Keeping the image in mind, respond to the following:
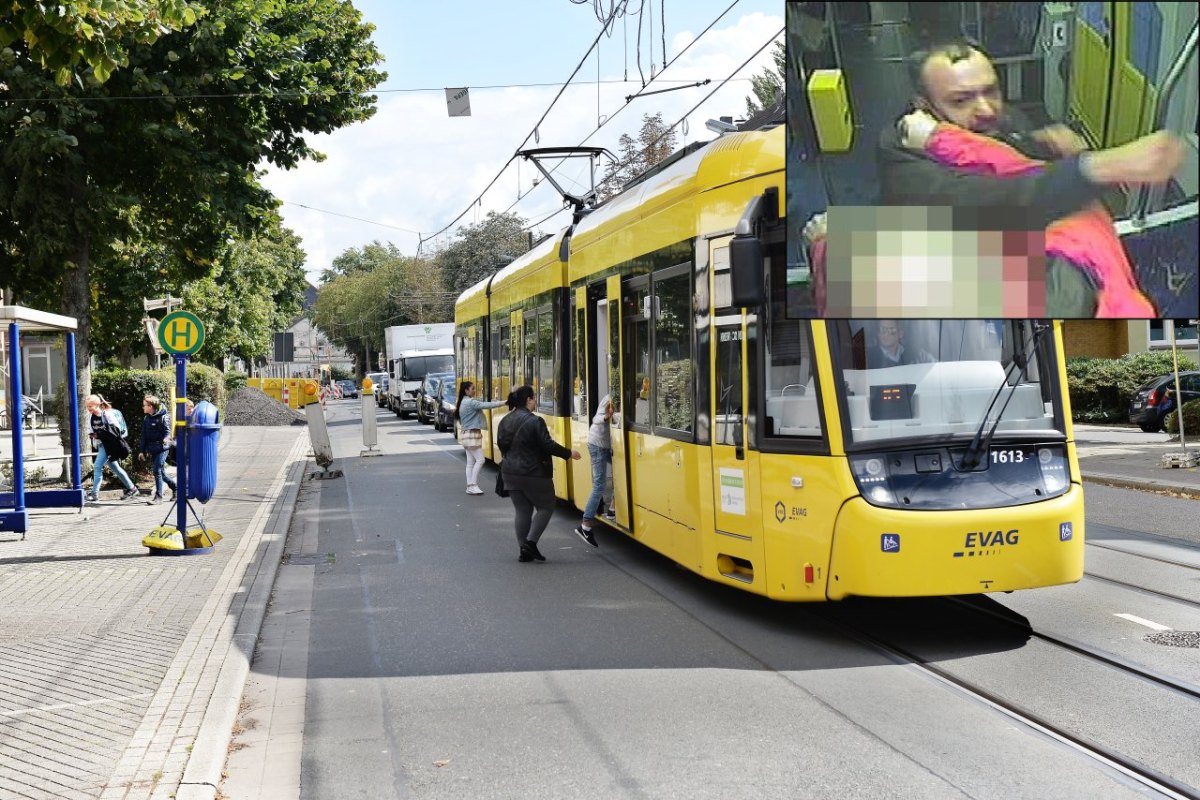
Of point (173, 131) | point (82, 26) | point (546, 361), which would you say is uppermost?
point (173, 131)

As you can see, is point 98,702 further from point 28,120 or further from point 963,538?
point 28,120

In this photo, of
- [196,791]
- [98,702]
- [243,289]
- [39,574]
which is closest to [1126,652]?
[196,791]

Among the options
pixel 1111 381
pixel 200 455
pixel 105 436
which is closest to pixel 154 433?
pixel 105 436

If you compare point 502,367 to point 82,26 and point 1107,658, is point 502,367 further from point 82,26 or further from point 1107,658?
point 1107,658

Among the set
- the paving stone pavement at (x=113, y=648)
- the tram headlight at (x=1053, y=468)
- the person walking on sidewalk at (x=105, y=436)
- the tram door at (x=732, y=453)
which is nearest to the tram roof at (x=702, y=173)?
the tram door at (x=732, y=453)

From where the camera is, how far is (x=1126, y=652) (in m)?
7.66

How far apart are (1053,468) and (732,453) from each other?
2.04 m

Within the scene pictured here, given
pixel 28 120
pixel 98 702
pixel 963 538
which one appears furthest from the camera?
pixel 28 120

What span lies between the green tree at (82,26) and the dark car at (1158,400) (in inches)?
995

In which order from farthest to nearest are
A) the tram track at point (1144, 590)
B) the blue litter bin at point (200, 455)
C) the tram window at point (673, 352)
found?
the blue litter bin at point (200, 455) < the tram window at point (673, 352) < the tram track at point (1144, 590)

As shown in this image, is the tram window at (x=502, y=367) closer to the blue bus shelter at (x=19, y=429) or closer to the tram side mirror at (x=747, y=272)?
the blue bus shelter at (x=19, y=429)

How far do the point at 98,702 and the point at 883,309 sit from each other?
4.70 meters

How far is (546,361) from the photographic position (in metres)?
15.1

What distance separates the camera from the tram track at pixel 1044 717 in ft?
17.6
